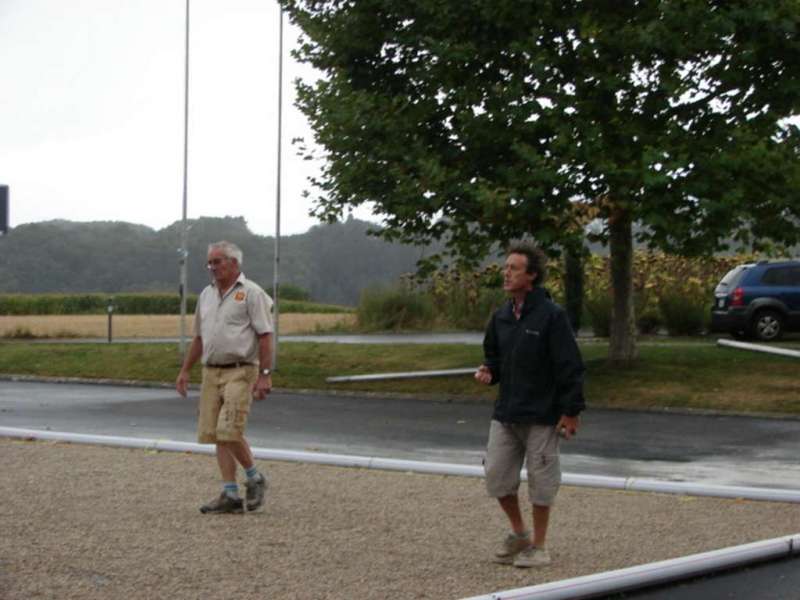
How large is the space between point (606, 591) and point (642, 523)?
2.17 meters

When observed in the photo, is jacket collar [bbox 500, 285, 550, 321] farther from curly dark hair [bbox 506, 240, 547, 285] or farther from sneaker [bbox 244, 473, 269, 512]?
sneaker [bbox 244, 473, 269, 512]

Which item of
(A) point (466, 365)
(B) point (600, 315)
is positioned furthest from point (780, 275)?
(A) point (466, 365)

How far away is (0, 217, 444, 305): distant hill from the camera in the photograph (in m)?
61.1

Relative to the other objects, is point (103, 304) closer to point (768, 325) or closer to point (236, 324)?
point (768, 325)

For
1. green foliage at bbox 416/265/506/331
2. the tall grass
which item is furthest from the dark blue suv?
the tall grass

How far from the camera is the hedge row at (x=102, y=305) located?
185 ft

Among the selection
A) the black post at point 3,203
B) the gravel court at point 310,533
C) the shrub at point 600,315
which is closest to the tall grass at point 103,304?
the shrub at point 600,315

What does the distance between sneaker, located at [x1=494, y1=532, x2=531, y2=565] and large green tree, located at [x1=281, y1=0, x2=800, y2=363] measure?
11.0 m

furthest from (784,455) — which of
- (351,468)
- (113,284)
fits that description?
(113,284)

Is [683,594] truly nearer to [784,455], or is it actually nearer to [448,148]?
[784,455]

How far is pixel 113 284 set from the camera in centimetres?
6881

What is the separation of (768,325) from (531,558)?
22.8m

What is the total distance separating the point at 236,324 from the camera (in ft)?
32.7

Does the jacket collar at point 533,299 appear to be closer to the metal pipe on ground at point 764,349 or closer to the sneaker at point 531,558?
the sneaker at point 531,558
